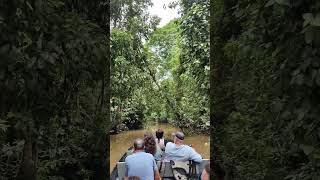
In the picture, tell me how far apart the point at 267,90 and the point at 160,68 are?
4.36 meters

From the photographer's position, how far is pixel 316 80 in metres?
1.92

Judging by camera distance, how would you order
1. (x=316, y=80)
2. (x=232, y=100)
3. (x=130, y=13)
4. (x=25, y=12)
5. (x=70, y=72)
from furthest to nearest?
1. (x=130, y=13)
2. (x=232, y=100)
3. (x=70, y=72)
4. (x=25, y=12)
5. (x=316, y=80)

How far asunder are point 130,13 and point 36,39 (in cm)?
488

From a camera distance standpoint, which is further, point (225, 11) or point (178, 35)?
point (178, 35)

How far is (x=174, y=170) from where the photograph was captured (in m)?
6.18

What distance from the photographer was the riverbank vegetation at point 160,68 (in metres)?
6.90

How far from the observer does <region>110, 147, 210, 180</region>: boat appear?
6148mm

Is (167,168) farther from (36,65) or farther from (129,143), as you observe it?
(36,65)

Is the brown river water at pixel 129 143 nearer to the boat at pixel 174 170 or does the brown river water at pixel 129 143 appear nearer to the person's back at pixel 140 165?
the boat at pixel 174 170

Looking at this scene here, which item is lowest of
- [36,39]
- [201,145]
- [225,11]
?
[201,145]

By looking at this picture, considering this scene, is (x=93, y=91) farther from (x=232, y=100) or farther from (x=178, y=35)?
(x=178, y=35)

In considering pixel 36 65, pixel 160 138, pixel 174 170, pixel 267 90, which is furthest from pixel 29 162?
pixel 160 138

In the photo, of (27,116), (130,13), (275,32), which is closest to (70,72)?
(27,116)

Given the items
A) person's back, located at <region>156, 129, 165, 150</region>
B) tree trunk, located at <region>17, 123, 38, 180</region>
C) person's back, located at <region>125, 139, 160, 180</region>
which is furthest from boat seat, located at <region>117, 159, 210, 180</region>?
tree trunk, located at <region>17, 123, 38, 180</region>
